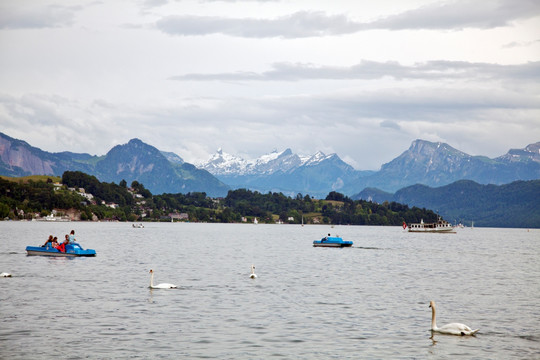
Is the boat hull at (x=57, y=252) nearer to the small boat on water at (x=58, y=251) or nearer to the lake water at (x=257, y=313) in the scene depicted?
the small boat on water at (x=58, y=251)

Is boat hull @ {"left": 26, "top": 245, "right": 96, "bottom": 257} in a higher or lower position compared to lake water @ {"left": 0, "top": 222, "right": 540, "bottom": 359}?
higher

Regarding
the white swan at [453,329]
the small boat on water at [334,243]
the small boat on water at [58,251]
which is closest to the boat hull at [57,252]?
the small boat on water at [58,251]

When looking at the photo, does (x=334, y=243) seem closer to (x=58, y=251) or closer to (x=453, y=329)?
(x=58, y=251)

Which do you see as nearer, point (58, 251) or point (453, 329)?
point (453, 329)

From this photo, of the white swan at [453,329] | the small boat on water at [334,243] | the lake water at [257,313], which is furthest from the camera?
the small boat on water at [334,243]

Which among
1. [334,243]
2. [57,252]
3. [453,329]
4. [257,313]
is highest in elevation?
[334,243]

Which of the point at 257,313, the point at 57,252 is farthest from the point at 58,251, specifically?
the point at 257,313

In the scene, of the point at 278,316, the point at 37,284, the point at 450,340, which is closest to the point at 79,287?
the point at 37,284

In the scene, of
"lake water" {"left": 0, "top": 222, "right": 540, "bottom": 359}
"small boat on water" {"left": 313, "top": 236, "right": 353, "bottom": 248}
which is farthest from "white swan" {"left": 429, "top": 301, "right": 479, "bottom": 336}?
"small boat on water" {"left": 313, "top": 236, "right": 353, "bottom": 248}

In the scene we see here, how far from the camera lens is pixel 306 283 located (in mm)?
79438

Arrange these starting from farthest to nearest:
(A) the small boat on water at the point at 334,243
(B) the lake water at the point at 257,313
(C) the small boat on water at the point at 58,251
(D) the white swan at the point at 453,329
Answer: (A) the small boat on water at the point at 334,243
(C) the small boat on water at the point at 58,251
(D) the white swan at the point at 453,329
(B) the lake water at the point at 257,313

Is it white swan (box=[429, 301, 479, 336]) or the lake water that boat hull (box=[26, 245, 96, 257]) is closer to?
the lake water

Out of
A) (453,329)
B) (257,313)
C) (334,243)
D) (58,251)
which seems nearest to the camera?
(453,329)

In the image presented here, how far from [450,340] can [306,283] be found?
1410 inches
